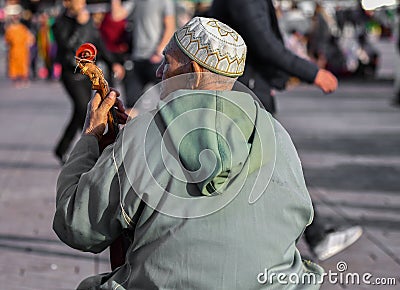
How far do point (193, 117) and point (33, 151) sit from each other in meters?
9.32

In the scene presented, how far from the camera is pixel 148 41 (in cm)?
964

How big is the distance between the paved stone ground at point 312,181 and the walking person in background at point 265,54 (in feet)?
3.83

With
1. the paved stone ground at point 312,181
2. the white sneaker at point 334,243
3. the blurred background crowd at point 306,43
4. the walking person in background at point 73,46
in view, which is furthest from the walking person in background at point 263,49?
the blurred background crowd at point 306,43

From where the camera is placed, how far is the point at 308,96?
19.5 metres

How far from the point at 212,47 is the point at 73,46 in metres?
6.59

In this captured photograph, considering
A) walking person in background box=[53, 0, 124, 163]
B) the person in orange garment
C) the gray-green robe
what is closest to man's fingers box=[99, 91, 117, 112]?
the gray-green robe

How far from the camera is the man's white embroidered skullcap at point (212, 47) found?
2869 mm

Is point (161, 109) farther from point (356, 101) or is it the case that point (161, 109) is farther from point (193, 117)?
point (356, 101)

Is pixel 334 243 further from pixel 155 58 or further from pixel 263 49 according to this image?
pixel 155 58

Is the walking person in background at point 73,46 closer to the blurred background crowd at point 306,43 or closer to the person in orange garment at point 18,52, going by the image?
the blurred background crowd at point 306,43

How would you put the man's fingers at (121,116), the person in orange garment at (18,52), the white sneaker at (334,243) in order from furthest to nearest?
the person in orange garment at (18,52), the white sneaker at (334,243), the man's fingers at (121,116)

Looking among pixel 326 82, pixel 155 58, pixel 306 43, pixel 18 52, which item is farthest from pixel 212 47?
pixel 18 52

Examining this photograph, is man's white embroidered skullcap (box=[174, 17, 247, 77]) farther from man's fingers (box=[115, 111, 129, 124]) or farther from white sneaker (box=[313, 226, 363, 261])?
white sneaker (box=[313, 226, 363, 261])

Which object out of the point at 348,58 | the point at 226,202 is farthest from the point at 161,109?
the point at 348,58
